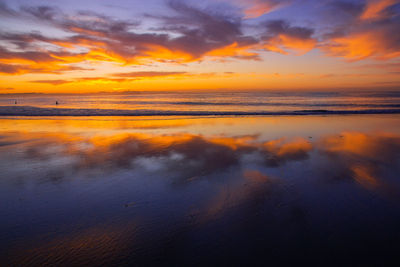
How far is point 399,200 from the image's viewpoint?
5117 mm

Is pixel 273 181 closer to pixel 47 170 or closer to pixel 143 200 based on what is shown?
pixel 143 200

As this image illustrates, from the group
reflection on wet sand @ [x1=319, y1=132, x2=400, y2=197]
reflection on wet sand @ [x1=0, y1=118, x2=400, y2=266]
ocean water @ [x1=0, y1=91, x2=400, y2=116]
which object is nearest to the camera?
reflection on wet sand @ [x1=0, y1=118, x2=400, y2=266]

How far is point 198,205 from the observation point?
4.99 meters

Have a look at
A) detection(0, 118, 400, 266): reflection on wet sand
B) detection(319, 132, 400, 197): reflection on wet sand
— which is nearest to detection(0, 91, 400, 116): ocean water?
detection(319, 132, 400, 197): reflection on wet sand

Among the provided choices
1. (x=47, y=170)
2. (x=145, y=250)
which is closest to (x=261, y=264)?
(x=145, y=250)

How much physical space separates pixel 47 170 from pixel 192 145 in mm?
5328

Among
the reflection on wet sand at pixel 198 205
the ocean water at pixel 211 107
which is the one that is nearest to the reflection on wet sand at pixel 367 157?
the reflection on wet sand at pixel 198 205

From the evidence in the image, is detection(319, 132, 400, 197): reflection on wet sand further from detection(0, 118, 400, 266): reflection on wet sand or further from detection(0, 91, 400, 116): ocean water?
detection(0, 91, 400, 116): ocean water

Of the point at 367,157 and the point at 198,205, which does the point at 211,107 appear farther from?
the point at 198,205

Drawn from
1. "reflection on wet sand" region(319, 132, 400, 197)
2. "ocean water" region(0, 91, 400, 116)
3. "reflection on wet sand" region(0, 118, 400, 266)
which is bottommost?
"reflection on wet sand" region(0, 118, 400, 266)

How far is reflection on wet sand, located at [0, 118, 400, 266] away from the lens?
3.59m

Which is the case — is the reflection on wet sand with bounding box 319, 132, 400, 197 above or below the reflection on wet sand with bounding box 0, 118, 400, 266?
above

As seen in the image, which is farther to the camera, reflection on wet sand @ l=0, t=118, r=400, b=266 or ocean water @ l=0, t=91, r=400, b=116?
ocean water @ l=0, t=91, r=400, b=116

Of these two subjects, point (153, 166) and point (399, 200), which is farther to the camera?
point (153, 166)
